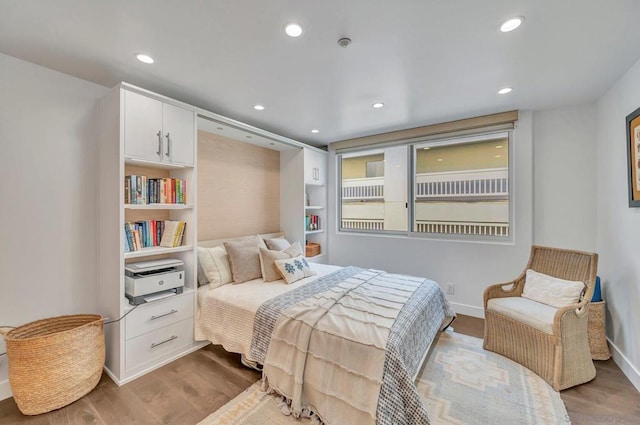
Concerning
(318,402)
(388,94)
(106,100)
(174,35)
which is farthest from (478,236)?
(106,100)

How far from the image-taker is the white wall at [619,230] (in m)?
2.10

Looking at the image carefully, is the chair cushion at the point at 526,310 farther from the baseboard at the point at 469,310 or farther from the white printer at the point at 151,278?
the white printer at the point at 151,278

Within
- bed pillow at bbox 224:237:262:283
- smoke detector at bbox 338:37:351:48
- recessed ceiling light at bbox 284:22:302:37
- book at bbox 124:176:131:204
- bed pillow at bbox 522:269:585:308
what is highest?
recessed ceiling light at bbox 284:22:302:37

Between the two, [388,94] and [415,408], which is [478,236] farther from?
[415,408]

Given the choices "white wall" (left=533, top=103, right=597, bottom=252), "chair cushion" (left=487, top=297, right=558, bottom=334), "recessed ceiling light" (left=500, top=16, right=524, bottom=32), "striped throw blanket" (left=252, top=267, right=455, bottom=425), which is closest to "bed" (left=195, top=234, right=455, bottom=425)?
"striped throw blanket" (left=252, top=267, right=455, bottom=425)

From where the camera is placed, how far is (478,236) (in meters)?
3.43

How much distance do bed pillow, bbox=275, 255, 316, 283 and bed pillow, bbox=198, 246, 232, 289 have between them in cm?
53

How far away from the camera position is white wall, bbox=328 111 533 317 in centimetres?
309

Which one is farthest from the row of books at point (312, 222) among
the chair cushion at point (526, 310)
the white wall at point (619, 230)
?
the white wall at point (619, 230)

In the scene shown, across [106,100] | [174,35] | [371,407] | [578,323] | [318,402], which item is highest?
[174,35]

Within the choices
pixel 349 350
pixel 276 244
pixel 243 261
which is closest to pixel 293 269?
pixel 243 261

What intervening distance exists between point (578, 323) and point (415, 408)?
161 centimetres

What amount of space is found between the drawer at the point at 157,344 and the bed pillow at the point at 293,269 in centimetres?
98

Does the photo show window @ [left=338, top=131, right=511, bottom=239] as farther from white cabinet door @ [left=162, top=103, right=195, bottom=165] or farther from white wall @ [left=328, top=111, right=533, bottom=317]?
white cabinet door @ [left=162, top=103, right=195, bottom=165]
